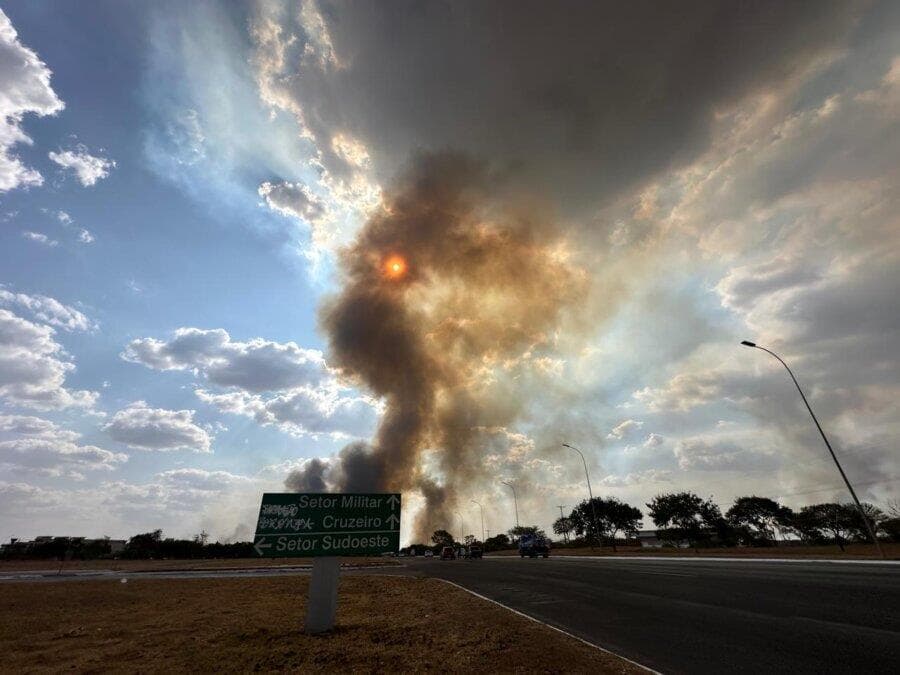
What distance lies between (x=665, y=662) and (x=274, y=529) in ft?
36.0

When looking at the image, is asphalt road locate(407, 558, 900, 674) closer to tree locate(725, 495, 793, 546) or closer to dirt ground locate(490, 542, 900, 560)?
dirt ground locate(490, 542, 900, 560)

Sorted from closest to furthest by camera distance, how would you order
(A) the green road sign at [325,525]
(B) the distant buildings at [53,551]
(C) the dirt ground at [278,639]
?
(C) the dirt ground at [278,639]
(A) the green road sign at [325,525]
(B) the distant buildings at [53,551]

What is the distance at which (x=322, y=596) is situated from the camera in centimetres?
1188

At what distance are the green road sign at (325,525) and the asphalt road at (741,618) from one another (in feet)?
18.1

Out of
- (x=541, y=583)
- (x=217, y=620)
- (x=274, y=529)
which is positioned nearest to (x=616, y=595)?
(x=541, y=583)

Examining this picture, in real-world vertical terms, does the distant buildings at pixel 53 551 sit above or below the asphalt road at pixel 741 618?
above

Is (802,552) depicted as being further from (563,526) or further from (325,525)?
(563,526)

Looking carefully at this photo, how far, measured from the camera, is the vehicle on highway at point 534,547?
2136 inches

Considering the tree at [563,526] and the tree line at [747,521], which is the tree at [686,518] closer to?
the tree line at [747,521]

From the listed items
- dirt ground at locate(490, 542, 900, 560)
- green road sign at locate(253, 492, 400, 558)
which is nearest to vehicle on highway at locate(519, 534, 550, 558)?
dirt ground at locate(490, 542, 900, 560)

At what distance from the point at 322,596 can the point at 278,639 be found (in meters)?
1.53

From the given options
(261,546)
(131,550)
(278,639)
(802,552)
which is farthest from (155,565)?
(802,552)

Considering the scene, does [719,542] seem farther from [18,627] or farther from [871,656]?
[18,627]

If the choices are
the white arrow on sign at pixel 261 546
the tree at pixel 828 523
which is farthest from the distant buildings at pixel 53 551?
the tree at pixel 828 523
